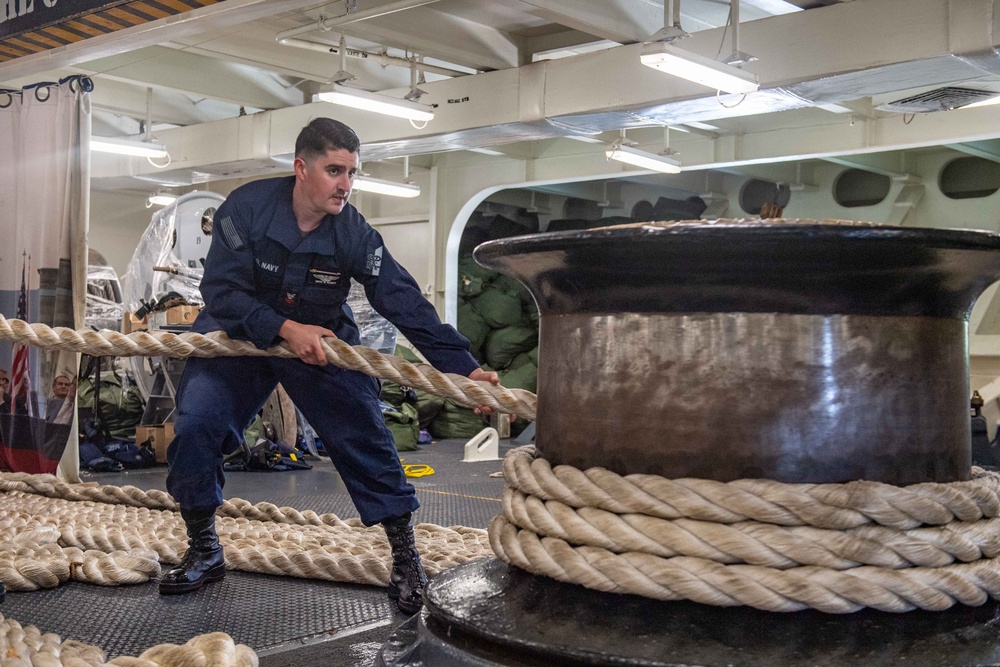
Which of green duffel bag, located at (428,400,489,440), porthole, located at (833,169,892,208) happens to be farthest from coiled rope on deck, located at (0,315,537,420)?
porthole, located at (833,169,892,208)

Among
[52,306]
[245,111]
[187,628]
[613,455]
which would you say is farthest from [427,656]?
[245,111]

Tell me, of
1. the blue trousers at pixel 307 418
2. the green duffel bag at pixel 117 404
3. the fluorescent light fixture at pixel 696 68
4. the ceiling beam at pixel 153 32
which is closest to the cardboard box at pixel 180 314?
the green duffel bag at pixel 117 404

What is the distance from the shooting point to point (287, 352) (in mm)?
2537

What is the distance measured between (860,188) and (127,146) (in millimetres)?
9115

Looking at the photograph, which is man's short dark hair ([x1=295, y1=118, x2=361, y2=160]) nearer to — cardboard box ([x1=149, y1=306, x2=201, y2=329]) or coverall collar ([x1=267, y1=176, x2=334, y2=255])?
coverall collar ([x1=267, y1=176, x2=334, y2=255])

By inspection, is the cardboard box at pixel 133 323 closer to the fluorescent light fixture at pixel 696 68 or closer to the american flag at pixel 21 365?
the american flag at pixel 21 365

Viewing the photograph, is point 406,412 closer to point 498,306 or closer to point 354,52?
point 354,52

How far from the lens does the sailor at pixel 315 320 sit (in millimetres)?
2682

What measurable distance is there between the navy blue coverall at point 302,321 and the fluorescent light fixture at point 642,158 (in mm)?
7902

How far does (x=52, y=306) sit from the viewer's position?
558 cm

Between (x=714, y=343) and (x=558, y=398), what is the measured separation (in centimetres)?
20

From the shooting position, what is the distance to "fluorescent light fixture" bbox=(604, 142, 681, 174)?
10406 mm

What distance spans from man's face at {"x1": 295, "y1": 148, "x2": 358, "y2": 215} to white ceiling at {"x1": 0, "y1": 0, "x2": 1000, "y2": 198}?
5.67 feet

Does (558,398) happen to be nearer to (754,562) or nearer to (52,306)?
(754,562)
